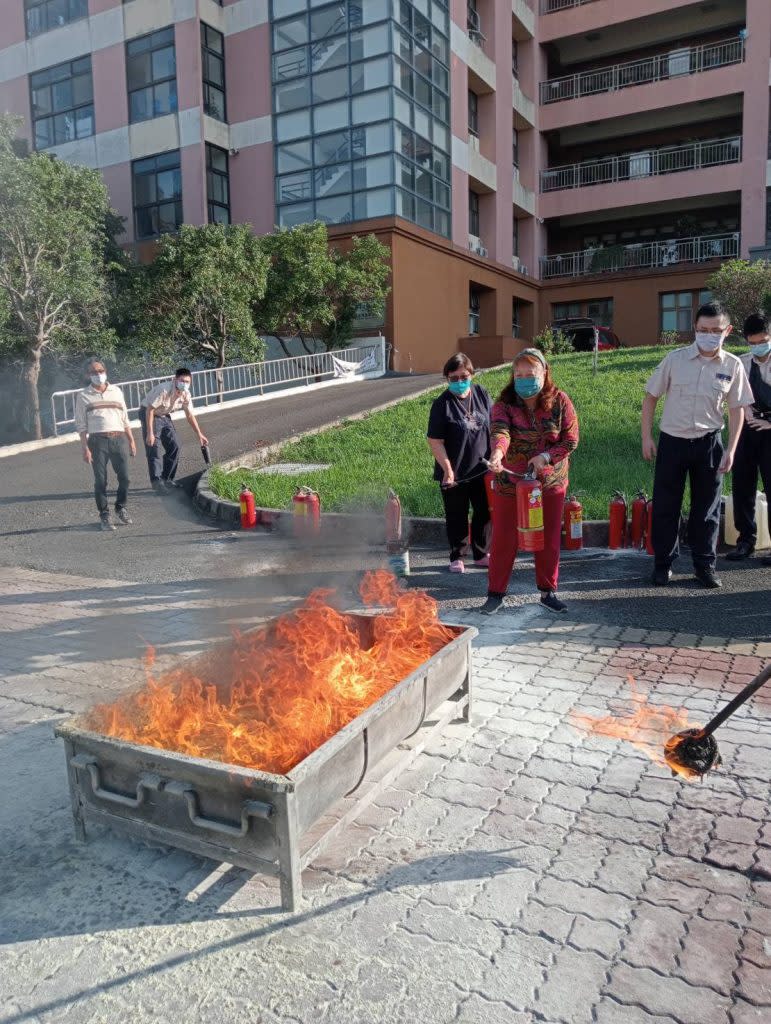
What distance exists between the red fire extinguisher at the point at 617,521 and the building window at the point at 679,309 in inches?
1110

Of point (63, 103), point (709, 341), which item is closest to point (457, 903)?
point (709, 341)

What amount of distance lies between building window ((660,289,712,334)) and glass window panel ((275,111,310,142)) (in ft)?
55.9

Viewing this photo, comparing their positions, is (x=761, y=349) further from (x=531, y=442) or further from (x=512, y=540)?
(x=512, y=540)

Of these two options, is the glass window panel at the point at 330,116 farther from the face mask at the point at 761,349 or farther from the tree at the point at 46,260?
the face mask at the point at 761,349

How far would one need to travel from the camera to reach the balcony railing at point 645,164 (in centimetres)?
3262

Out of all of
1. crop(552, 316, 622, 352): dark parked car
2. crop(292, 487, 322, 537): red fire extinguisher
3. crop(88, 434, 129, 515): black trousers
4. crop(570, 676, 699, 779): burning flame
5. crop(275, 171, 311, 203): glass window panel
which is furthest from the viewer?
crop(552, 316, 622, 352): dark parked car

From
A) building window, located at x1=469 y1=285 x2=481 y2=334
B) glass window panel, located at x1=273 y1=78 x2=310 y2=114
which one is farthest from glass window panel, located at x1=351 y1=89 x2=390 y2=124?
building window, located at x1=469 y1=285 x2=481 y2=334

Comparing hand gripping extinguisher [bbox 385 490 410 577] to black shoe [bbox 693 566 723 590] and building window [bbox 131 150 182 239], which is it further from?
building window [bbox 131 150 182 239]

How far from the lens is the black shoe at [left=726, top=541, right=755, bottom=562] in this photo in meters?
7.06

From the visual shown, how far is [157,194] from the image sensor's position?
29547 mm

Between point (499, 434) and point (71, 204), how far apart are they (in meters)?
21.8

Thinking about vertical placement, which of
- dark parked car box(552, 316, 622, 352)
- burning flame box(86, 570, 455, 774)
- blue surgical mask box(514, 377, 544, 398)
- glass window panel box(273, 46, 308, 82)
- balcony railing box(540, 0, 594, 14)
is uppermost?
balcony railing box(540, 0, 594, 14)

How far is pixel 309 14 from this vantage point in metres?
26.4

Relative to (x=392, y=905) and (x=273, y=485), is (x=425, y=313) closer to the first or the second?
(x=273, y=485)
